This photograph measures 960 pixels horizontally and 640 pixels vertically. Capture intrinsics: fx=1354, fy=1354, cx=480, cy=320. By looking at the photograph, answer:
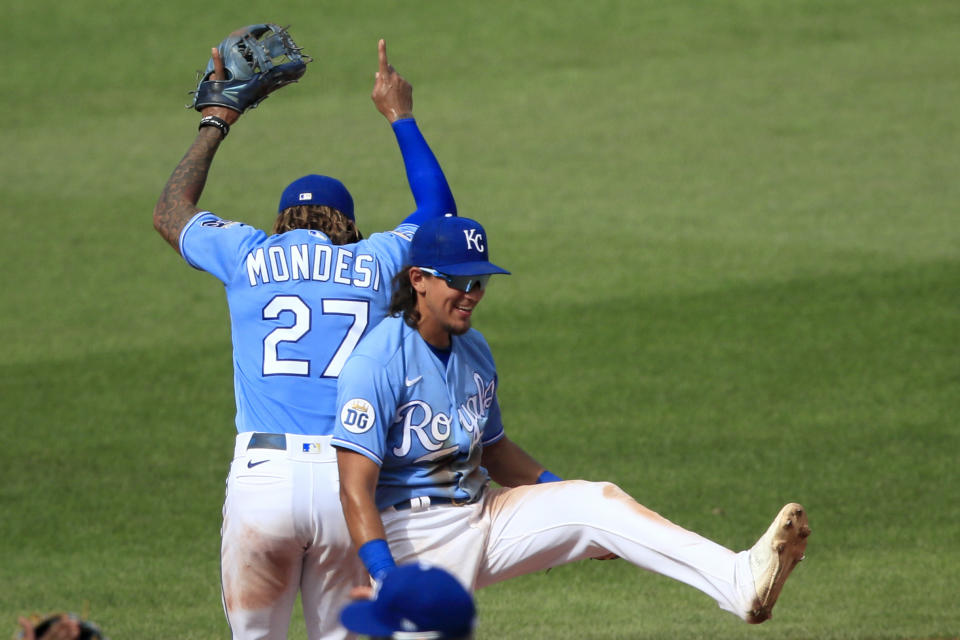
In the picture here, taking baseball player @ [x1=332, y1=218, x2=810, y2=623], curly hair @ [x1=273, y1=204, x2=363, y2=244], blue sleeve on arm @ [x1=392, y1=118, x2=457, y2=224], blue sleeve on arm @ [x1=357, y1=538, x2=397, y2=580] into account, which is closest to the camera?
blue sleeve on arm @ [x1=357, y1=538, x2=397, y2=580]

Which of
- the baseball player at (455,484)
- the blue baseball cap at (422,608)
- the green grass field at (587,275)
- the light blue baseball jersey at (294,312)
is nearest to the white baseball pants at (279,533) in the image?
the light blue baseball jersey at (294,312)

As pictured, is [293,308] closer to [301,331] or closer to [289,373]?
[301,331]

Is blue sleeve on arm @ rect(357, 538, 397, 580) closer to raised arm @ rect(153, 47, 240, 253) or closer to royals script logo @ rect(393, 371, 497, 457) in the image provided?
royals script logo @ rect(393, 371, 497, 457)

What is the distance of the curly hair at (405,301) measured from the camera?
4805 mm

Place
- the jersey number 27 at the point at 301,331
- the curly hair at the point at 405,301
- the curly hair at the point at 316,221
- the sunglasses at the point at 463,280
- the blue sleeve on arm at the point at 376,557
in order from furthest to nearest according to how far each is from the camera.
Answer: the curly hair at the point at 316,221
the jersey number 27 at the point at 301,331
the curly hair at the point at 405,301
the sunglasses at the point at 463,280
the blue sleeve on arm at the point at 376,557

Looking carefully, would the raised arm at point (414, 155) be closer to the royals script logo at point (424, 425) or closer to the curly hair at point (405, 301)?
the curly hair at point (405, 301)

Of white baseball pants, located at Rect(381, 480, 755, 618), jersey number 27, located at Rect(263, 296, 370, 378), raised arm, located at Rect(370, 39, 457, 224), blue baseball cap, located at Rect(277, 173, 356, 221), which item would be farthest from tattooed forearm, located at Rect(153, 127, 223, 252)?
white baseball pants, located at Rect(381, 480, 755, 618)

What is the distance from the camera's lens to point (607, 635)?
700 cm

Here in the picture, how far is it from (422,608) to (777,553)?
5.83ft

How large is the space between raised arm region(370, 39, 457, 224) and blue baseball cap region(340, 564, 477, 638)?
267 cm

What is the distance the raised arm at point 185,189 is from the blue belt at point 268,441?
3.08 feet

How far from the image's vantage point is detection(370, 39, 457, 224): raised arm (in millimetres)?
5602

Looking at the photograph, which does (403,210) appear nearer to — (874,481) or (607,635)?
(874,481)

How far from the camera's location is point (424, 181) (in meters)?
5.61
